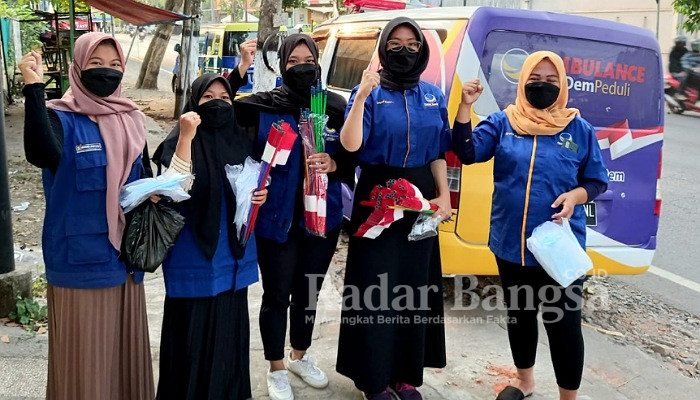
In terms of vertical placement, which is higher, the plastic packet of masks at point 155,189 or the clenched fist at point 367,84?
the clenched fist at point 367,84

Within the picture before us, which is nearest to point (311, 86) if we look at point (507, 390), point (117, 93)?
point (117, 93)

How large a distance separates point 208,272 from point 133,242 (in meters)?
0.34

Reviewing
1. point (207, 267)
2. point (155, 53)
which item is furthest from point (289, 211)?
point (155, 53)

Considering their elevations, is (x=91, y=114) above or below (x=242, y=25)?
below

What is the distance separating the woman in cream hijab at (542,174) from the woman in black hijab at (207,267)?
1.06 m

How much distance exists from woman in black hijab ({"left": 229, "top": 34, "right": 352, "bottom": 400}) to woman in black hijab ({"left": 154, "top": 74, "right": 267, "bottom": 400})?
0.16m

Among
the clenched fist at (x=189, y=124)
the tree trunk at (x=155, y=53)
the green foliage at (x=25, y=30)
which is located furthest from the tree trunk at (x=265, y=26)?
the tree trunk at (x=155, y=53)

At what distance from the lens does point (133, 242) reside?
2.48 meters

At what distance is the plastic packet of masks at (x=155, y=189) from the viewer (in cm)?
243

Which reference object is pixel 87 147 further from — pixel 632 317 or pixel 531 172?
pixel 632 317

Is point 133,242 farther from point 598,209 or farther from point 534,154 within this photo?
point 598,209

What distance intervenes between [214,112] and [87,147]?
0.51 m

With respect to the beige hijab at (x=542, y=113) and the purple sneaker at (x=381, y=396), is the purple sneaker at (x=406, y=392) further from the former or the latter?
the beige hijab at (x=542, y=113)

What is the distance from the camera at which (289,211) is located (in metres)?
2.93
